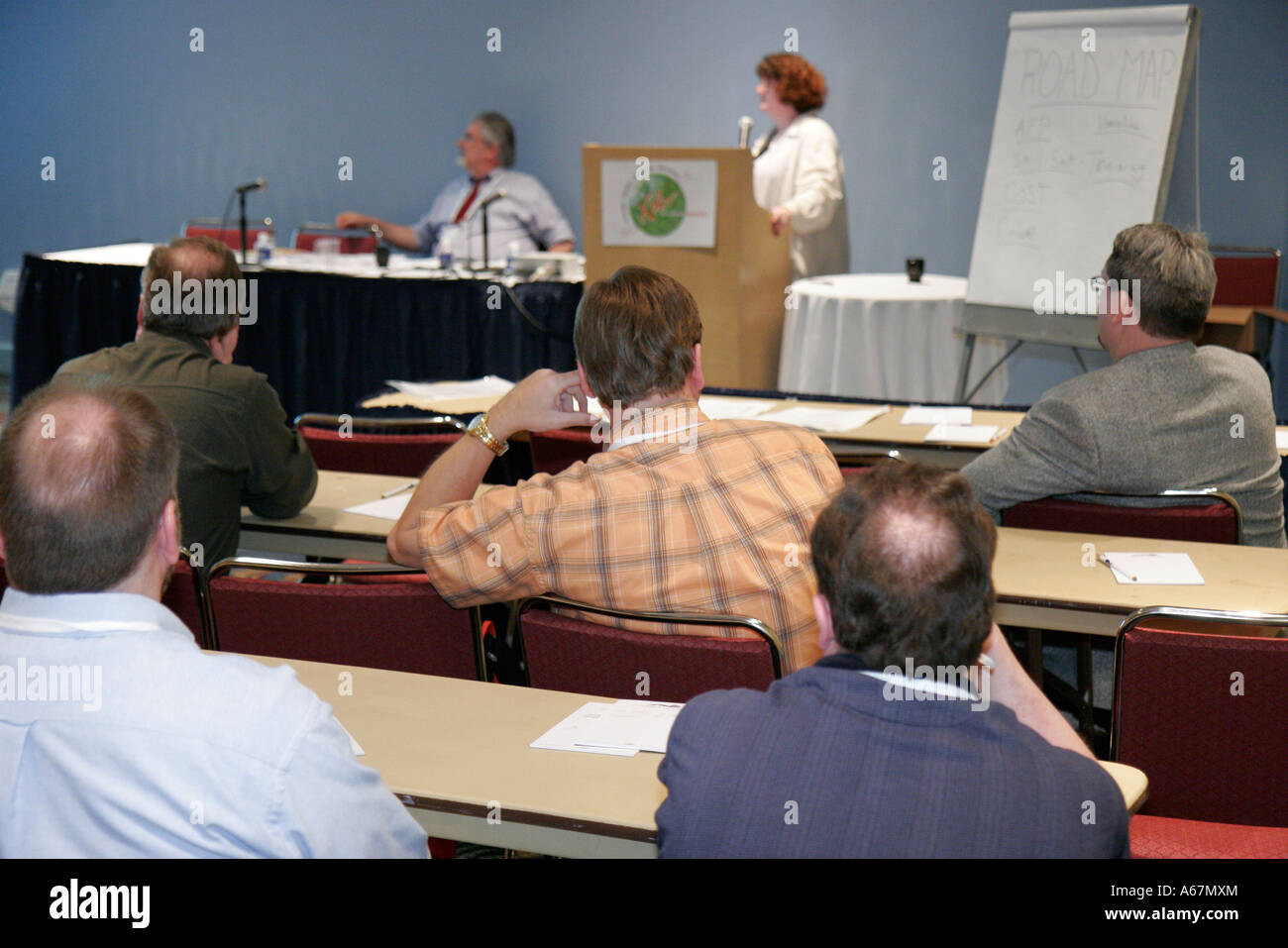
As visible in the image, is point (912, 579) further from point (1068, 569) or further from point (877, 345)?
point (877, 345)

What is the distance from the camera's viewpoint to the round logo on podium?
16.7 feet

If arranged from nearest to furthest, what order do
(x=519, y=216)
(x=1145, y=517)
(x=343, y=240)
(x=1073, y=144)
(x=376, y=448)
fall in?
(x=1145, y=517) → (x=376, y=448) → (x=1073, y=144) → (x=519, y=216) → (x=343, y=240)

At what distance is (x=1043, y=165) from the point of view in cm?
505

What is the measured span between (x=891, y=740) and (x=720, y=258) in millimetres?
4047

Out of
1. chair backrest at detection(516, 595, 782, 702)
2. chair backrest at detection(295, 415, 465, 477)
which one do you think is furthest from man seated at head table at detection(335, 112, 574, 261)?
chair backrest at detection(516, 595, 782, 702)

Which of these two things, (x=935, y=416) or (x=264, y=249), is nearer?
(x=935, y=416)

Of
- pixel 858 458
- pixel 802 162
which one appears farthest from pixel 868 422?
pixel 802 162

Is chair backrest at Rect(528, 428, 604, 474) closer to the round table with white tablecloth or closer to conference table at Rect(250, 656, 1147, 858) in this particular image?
conference table at Rect(250, 656, 1147, 858)

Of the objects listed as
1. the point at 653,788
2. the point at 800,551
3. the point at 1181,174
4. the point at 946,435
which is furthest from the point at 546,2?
the point at 653,788

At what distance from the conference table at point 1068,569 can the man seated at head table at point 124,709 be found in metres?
1.16

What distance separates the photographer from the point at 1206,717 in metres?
1.92

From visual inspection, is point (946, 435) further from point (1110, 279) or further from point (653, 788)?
point (653, 788)
